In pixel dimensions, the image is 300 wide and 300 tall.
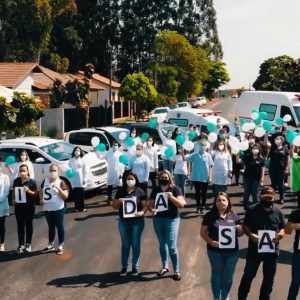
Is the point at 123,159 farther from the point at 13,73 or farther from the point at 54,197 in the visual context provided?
the point at 13,73

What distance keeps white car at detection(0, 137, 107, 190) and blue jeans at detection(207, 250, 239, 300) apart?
7.30 meters

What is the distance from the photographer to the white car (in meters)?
13.3

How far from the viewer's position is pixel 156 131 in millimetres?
18156

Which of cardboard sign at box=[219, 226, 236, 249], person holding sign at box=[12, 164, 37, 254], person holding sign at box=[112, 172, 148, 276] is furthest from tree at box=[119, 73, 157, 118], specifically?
cardboard sign at box=[219, 226, 236, 249]

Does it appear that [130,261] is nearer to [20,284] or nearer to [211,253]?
[20,284]

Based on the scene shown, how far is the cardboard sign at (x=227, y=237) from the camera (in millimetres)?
6293

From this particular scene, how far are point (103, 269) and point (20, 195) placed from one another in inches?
74.0

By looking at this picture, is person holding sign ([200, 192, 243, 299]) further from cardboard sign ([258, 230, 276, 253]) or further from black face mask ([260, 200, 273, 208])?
black face mask ([260, 200, 273, 208])

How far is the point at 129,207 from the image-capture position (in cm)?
765

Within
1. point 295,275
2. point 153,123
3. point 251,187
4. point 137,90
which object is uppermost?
point 137,90

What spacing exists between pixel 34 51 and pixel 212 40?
35.3 m

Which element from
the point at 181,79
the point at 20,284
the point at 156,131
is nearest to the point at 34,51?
the point at 181,79

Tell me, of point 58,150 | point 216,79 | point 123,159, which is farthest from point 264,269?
point 216,79

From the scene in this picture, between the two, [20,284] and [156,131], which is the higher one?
[156,131]
